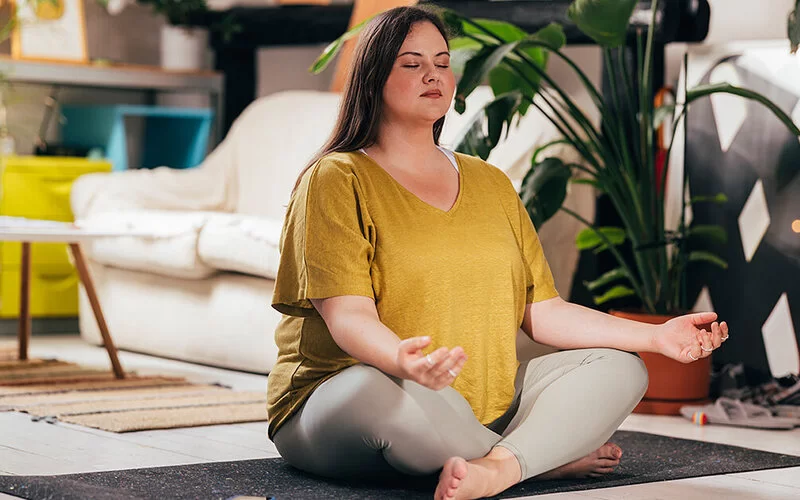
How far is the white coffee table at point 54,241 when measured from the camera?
3251 millimetres

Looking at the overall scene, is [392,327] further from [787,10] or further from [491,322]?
[787,10]

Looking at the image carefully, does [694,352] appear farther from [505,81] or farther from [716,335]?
[505,81]

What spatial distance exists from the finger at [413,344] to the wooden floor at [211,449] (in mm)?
455

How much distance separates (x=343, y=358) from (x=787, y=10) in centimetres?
209

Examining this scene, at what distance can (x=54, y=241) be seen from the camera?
10.8ft

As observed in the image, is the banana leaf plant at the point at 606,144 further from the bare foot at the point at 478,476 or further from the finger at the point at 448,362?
the finger at the point at 448,362

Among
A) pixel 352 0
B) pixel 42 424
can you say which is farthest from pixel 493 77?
pixel 352 0

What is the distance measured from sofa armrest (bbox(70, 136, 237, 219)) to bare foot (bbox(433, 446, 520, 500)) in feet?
8.14

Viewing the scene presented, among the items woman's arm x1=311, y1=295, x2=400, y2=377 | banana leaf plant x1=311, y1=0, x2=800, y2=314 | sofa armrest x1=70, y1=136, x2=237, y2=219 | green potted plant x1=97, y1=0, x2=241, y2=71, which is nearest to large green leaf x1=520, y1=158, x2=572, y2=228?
banana leaf plant x1=311, y1=0, x2=800, y2=314

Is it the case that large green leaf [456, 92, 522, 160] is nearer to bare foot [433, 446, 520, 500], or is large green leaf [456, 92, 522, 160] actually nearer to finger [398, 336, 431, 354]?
bare foot [433, 446, 520, 500]

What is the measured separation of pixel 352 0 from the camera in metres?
5.11

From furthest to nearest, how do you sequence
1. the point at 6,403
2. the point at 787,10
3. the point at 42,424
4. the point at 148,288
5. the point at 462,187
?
the point at 148,288
the point at 787,10
the point at 6,403
the point at 42,424
the point at 462,187

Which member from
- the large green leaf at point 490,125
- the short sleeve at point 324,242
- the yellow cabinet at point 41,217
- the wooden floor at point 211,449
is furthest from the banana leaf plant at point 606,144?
the yellow cabinet at point 41,217

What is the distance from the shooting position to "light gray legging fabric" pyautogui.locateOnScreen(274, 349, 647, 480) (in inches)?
75.5
